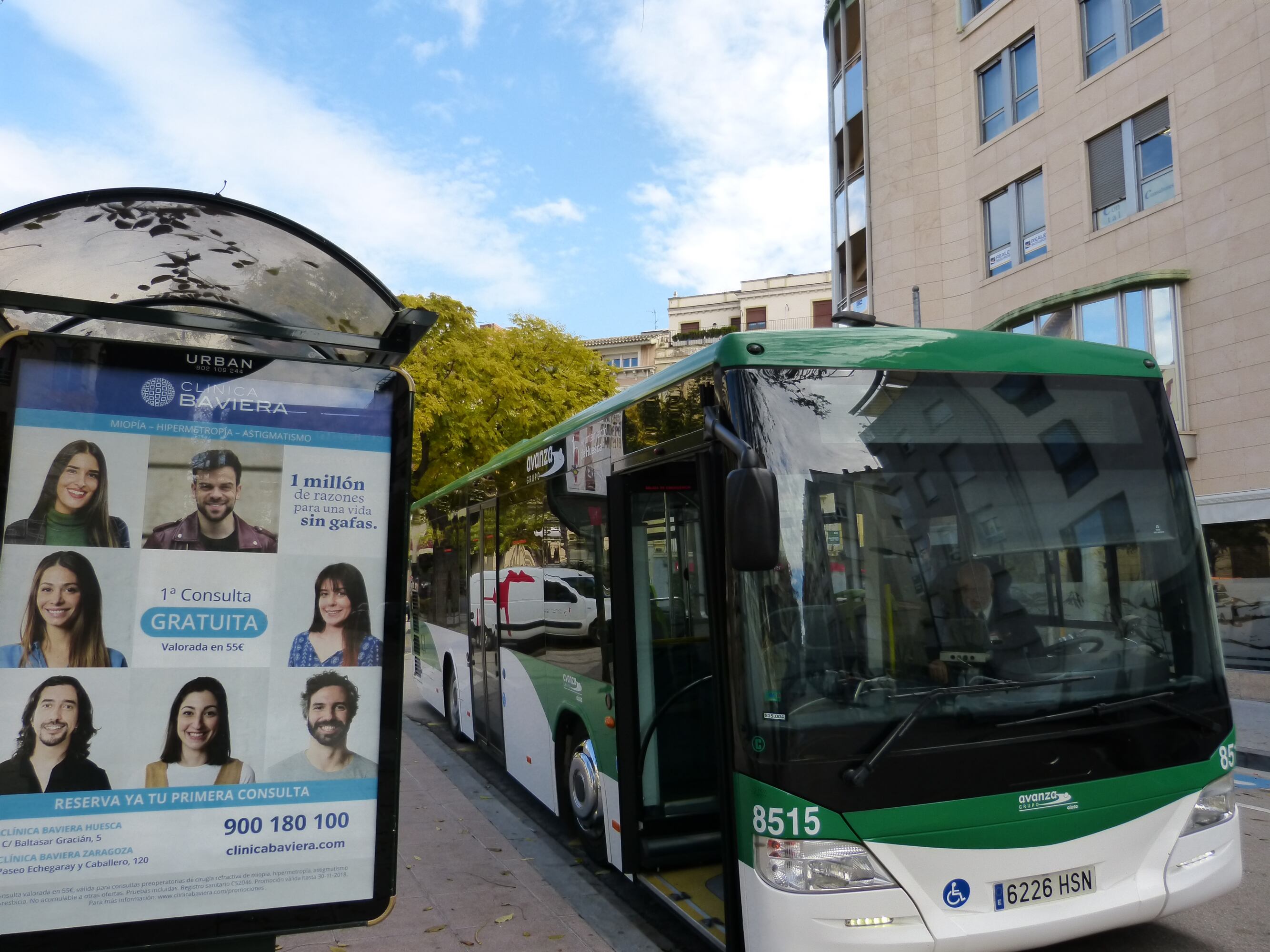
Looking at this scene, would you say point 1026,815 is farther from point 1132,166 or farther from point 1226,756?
point 1132,166

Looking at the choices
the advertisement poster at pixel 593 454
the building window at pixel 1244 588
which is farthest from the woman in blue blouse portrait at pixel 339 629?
the building window at pixel 1244 588

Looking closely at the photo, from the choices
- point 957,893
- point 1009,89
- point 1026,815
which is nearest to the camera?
point 957,893

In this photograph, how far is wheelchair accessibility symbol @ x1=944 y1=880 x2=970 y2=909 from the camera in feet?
12.9

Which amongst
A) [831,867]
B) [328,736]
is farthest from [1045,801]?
[328,736]

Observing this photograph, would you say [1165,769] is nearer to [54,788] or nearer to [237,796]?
[237,796]

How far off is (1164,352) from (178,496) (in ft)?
59.5

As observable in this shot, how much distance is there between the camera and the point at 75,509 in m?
3.33

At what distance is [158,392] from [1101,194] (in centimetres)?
1975

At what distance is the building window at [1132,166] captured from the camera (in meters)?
17.8

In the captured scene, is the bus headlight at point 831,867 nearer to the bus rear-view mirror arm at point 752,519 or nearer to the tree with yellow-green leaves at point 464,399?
the bus rear-view mirror arm at point 752,519

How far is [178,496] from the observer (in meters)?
3.47

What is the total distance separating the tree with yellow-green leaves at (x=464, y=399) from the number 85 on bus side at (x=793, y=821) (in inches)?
807

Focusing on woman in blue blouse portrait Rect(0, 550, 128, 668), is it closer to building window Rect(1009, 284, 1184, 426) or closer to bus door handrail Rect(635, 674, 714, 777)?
bus door handrail Rect(635, 674, 714, 777)

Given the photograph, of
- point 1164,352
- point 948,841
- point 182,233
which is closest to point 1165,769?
point 948,841
